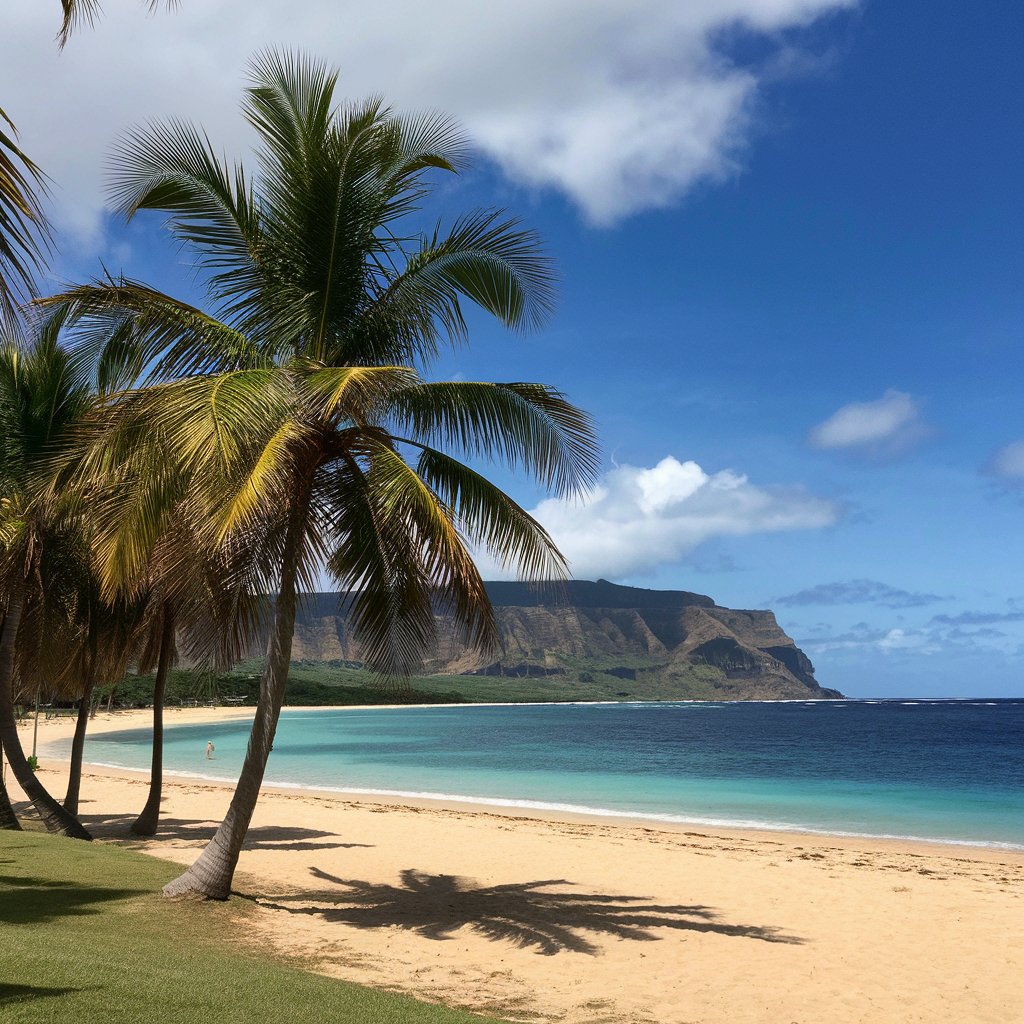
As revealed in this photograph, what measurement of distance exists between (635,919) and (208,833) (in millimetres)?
7885

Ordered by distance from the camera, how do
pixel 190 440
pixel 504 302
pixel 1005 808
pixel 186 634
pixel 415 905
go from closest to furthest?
1. pixel 190 440
2. pixel 504 302
3. pixel 415 905
4. pixel 186 634
5. pixel 1005 808

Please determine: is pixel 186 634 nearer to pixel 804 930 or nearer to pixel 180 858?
pixel 180 858

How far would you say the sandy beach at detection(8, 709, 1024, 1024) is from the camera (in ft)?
21.6

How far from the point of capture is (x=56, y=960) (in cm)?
466

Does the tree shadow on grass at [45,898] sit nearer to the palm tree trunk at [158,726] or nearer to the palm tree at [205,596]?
the palm tree at [205,596]

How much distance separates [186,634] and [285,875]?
301 cm

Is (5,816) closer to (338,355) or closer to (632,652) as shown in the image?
(338,355)

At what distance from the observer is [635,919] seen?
29.5 feet

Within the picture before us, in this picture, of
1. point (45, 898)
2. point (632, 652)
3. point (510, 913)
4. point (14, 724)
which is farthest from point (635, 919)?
point (632, 652)

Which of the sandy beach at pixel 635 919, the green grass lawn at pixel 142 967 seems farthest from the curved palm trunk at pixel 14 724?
the green grass lawn at pixel 142 967

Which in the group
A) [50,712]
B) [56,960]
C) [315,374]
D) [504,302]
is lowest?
[50,712]

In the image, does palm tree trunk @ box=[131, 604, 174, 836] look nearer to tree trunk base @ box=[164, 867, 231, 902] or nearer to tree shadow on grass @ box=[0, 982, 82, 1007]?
tree trunk base @ box=[164, 867, 231, 902]

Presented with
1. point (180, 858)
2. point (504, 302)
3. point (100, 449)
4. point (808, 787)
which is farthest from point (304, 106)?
point (808, 787)

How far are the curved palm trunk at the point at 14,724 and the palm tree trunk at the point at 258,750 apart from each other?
166 inches
